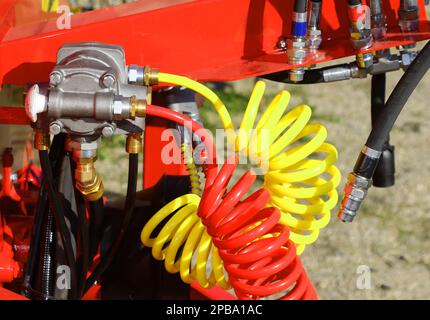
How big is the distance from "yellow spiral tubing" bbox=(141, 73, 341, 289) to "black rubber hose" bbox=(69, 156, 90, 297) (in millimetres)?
101

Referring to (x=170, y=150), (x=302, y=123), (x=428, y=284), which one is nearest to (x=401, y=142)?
(x=428, y=284)

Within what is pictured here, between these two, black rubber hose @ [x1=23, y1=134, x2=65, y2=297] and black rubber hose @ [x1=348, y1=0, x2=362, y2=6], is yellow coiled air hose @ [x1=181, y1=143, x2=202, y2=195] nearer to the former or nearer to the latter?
black rubber hose @ [x1=23, y1=134, x2=65, y2=297]

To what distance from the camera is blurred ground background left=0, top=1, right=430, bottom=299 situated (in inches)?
72.8

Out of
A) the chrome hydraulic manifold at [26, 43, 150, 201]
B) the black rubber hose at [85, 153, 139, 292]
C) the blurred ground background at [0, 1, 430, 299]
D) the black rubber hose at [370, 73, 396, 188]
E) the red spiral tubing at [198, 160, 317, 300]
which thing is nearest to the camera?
the chrome hydraulic manifold at [26, 43, 150, 201]

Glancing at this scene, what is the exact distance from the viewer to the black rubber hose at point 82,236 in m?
1.23

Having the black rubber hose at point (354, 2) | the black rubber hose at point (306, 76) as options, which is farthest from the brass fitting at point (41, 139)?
the black rubber hose at point (354, 2)

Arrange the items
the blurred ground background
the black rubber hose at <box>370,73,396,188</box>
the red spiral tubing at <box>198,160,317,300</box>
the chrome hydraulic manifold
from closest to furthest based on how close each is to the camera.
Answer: the chrome hydraulic manifold < the red spiral tubing at <box>198,160,317,300</box> < the black rubber hose at <box>370,73,396,188</box> < the blurred ground background

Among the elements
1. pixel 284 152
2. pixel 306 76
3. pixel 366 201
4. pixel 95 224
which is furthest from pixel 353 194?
pixel 366 201

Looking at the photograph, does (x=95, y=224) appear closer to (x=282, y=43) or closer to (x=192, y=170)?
(x=192, y=170)

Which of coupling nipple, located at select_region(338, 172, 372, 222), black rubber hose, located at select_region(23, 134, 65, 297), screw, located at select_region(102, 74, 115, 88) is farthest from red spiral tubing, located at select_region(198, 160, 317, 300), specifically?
black rubber hose, located at select_region(23, 134, 65, 297)

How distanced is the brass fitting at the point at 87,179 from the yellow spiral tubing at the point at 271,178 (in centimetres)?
11

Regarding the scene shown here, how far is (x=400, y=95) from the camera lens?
3.66ft
